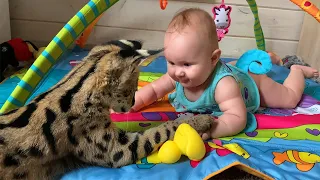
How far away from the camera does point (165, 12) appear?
2105 mm

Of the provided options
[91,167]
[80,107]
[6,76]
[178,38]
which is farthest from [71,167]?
[6,76]

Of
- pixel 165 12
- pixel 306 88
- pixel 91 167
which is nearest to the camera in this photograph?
pixel 91 167

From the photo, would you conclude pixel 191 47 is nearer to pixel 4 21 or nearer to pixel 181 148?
pixel 181 148

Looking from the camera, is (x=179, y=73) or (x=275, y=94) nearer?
(x=179, y=73)

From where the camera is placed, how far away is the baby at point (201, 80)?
1031 mm

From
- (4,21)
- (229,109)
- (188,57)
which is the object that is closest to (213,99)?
→ (229,109)

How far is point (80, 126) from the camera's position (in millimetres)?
827

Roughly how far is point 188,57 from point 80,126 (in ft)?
1.18

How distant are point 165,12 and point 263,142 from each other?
1236 millimetres

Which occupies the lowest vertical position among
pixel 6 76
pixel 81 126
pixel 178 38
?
pixel 6 76

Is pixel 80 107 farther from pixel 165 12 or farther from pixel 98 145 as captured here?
pixel 165 12

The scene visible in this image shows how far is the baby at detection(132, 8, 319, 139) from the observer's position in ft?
3.38

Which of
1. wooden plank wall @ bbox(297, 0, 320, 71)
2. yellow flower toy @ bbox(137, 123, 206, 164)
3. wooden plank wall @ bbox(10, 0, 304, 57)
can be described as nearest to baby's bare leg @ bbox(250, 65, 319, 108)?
yellow flower toy @ bbox(137, 123, 206, 164)

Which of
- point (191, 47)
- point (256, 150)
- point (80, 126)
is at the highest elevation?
point (191, 47)
